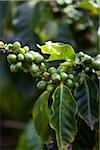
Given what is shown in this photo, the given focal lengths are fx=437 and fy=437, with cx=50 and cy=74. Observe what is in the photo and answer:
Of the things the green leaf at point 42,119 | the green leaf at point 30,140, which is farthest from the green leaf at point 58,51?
the green leaf at point 30,140

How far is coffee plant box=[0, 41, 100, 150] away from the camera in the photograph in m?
0.87

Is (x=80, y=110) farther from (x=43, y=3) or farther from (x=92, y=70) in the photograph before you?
(x=43, y=3)

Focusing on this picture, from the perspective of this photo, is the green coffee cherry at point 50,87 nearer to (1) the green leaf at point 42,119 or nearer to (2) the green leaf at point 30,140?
(1) the green leaf at point 42,119

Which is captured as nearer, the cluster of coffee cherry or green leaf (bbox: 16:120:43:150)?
the cluster of coffee cherry

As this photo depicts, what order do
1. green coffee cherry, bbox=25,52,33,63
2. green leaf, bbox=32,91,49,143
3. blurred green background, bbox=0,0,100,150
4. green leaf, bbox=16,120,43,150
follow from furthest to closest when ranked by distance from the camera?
blurred green background, bbox=0,0,100,150
green leaf, bbox=16,120,43,150
green leaf, bbox=32,91,49,143
green coffee cherry, bbox=25,52,33,63

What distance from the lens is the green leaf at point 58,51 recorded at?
91cm

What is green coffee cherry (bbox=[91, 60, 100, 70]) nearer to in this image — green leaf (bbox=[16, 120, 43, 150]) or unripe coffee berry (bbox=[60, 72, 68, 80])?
unripe coffee berry (bbox=[60, 72, 68, 80])

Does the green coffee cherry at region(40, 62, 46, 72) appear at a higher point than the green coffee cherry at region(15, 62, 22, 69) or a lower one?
lower

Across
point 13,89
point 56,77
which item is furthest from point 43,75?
point 13,89

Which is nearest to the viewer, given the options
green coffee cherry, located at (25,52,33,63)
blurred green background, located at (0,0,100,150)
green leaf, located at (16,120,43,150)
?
green coffee cherry, located at (25,52,33,63)

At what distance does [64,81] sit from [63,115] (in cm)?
7

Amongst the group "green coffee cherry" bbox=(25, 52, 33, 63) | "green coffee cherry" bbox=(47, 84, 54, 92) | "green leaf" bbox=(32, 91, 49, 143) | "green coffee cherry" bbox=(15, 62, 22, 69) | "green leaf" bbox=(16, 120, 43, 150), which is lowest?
"green leaf" bbox=(16, 120, 43, 150)

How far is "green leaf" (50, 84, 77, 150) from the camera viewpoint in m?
0.89

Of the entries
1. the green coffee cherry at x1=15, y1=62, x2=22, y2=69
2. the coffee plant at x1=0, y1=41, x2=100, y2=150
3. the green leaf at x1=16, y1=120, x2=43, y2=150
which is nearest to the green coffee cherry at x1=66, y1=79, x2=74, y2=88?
the coffee plant at x1=0, y1=41, x2=100, y2=150
